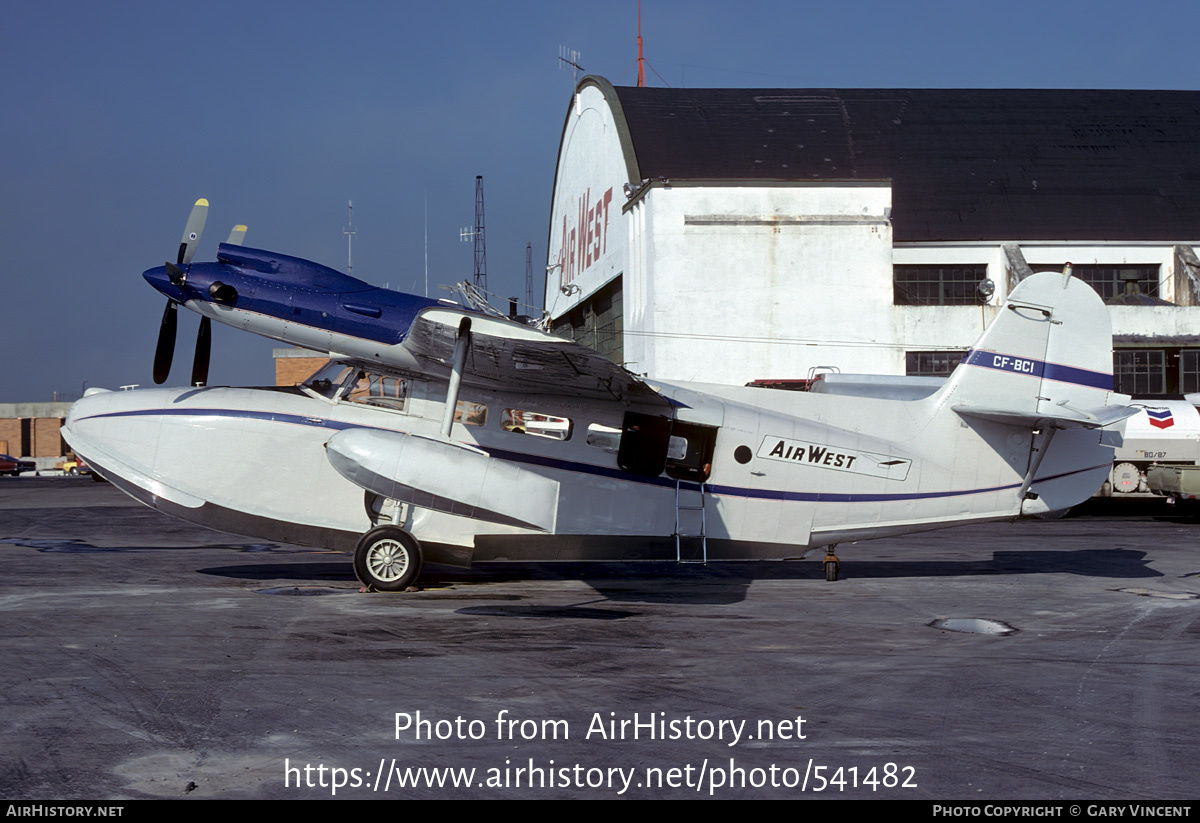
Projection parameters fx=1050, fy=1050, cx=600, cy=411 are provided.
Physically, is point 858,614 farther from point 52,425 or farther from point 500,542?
point 52,425

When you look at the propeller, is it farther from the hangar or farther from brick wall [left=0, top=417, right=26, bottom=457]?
brick wall [left=0, top=417, right=26, bottom=457]

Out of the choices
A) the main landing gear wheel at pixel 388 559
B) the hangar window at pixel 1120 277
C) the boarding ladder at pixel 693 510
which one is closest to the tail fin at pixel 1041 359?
the boarding ladder at pixel 693 510

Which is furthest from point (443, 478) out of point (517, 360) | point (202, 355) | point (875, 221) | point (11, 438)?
point (11, 438)

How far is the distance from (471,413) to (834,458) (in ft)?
15.9

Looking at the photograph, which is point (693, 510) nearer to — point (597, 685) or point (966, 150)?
point (597, 685)

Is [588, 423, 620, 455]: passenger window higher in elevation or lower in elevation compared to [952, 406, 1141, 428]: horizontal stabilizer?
lower

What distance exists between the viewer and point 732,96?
4250cm

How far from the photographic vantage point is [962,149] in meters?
Result: 41.2

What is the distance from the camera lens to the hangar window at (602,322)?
137 ft

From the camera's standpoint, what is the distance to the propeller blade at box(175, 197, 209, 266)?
13461mm

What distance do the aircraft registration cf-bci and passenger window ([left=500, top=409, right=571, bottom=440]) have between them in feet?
0.09

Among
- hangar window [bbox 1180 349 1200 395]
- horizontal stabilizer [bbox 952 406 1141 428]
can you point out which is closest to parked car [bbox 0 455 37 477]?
hangar window [bbox 1180 349 1200 395]

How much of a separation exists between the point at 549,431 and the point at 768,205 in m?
23.8

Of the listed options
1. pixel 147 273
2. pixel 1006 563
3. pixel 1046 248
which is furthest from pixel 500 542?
pixel 1046 248
